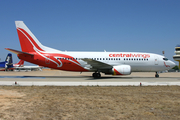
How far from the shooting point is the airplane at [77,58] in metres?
22.3

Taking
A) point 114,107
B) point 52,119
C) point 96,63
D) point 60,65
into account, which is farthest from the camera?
point 60,65

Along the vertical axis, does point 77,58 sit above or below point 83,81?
above

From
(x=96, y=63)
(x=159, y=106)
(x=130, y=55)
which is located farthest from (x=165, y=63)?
(x=159, y=106)

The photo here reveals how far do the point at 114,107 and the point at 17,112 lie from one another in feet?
12.4

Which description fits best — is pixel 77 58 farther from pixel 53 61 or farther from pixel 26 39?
pixel 26 39

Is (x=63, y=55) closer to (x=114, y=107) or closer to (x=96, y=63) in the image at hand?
(x=96, y=63)

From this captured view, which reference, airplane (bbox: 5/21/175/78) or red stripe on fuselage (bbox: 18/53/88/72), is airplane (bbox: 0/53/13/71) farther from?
red stripe on fuselage (bbox: 18/53/88/72)

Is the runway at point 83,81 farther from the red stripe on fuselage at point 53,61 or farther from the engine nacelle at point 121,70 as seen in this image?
the red stripe on fuselage at point 53,61

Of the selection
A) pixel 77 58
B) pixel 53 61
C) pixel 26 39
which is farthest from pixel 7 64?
pixel 77 58

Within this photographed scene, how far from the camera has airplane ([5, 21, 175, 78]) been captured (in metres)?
22.3

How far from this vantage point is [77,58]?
74.3ft

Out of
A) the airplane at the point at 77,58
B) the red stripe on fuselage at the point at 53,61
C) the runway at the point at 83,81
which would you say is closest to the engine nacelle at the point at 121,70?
the airplane at the point at 77,58

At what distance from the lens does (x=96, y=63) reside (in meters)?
21.1

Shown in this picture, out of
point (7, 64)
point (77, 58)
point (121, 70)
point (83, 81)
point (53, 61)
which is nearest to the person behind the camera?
point (83, 81)
